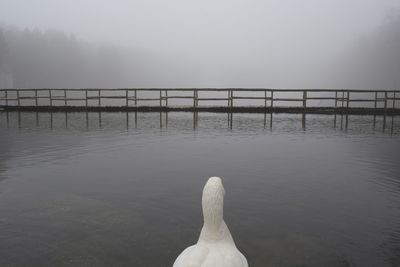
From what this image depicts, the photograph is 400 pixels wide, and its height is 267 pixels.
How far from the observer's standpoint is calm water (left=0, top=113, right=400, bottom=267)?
4.16 meters

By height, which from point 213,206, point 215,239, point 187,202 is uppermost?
point 213,206

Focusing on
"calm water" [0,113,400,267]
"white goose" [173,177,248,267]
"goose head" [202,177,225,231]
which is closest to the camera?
"white goose" [173,177,248,267]

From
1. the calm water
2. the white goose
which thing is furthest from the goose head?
the calm water

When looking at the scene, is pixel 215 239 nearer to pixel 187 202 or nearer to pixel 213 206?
pixel 213 206

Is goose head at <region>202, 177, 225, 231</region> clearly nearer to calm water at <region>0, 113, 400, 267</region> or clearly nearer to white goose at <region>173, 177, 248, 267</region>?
white goose at <region>173, 177, 248, 267</region>

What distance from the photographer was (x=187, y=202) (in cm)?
581

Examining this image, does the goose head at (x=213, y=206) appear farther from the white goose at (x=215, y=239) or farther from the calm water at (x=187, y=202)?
the calm water at (x=187, y=202)

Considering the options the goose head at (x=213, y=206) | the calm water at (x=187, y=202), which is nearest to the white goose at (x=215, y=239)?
the goose head at (x=213, y=206)

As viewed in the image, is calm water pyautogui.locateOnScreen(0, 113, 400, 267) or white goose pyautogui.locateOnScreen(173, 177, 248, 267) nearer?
white goose pyautogui.locateOnScreen(173, 177, 248, 267)

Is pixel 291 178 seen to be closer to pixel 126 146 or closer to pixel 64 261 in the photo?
pixel 64 261

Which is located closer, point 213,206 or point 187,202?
point 213,206

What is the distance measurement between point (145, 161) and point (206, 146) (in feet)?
8.97

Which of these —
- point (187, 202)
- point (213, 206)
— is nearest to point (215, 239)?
point (213, 206)

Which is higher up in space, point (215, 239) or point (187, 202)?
point (215, 239)
